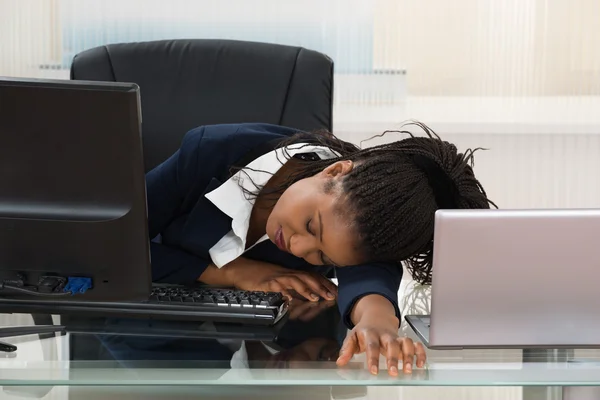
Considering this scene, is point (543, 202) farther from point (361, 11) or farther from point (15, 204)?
point (15, 204)

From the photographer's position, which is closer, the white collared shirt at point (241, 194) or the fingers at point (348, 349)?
the fingers at point (348, 349)

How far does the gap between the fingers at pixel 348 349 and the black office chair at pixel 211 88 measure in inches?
33.8

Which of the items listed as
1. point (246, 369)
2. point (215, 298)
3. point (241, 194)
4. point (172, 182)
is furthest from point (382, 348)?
point (172, 182)

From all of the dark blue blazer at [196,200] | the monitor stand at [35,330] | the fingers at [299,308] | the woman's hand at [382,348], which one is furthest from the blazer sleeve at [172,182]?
the woman's hand at [382,348]

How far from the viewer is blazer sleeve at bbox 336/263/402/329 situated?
1.02 meters

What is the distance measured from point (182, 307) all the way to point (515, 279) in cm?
41

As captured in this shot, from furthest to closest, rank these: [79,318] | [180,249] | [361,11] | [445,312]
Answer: [361,11] → [180,249] → [79,318] → [445,312]

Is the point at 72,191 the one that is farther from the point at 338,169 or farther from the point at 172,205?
the point at 172,205

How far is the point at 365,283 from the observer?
107 cm

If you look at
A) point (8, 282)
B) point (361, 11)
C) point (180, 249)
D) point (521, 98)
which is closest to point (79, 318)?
point (8, 282)

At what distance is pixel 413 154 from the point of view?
119 cm

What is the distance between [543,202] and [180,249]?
176cm

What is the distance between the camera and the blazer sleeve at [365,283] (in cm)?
102

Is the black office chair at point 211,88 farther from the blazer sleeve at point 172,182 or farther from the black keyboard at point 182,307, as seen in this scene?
the black keyboard at point 182,307
